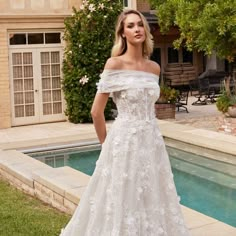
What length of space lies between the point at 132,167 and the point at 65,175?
134 inches

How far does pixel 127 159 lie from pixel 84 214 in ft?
2.37

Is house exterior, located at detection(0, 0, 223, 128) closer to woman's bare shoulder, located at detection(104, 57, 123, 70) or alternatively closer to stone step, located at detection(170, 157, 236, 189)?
stone step, located at detection(170, 157, 236, 189)

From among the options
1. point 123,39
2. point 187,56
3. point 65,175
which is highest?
point 187,56

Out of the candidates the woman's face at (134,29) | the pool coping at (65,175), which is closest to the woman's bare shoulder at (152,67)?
the woman's face at (134,29)

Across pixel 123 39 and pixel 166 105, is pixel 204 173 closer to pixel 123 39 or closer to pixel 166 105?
pixel 166 105

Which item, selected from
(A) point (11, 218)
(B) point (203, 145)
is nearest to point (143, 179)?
(A) point (11, 218)

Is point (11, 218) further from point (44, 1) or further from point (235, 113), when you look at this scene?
point (44, 1)

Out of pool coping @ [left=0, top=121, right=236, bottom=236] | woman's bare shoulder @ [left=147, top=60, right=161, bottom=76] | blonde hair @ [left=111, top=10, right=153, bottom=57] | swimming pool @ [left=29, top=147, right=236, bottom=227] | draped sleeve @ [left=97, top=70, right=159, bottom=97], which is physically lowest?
swimming pool @ [left=29, top=147, right=236, bottom=227]

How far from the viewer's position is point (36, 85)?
15.1m

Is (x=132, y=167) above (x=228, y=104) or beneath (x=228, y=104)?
beneath

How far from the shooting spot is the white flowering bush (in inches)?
582

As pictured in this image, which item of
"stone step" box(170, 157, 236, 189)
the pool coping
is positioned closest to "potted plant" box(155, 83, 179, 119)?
the pool coping

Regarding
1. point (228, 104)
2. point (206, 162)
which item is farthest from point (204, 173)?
point (228, 104)

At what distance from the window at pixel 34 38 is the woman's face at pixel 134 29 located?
35.5 ft
